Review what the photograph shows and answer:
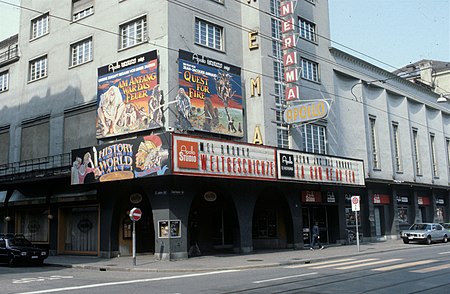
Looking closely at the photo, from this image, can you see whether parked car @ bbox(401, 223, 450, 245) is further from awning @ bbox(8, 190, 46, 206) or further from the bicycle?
awning @ bbox(8, 190, 46, 206)

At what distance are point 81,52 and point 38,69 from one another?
499cm

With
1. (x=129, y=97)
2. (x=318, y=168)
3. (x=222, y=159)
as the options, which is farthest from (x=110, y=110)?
(x=318, y=168)

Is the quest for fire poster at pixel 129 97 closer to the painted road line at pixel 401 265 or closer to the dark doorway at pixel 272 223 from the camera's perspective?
the dark doorway at pixel 272 223

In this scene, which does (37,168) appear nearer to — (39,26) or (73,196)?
(73,196)

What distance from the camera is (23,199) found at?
30.7 metres

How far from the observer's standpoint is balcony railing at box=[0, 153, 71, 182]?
28.5 meters

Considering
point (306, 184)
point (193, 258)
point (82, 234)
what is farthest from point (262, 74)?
point (82, 234)

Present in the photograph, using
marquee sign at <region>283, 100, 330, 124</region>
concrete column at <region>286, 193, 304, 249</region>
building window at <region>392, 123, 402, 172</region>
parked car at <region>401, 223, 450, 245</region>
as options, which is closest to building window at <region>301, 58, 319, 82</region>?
marquee sign at <region>283, 100, 330, 124</region>

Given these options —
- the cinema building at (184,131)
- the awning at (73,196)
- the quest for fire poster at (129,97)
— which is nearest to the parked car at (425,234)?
the cinema building at (184,131)

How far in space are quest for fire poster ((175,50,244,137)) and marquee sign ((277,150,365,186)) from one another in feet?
10.3

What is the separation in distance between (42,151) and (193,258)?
47.3ft

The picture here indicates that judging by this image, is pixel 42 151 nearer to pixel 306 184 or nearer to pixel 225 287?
pixel 306 184

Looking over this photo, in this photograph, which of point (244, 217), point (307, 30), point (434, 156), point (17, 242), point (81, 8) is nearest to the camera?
point (17, 242)

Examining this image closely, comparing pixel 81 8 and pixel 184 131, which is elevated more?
pixel 81 8
